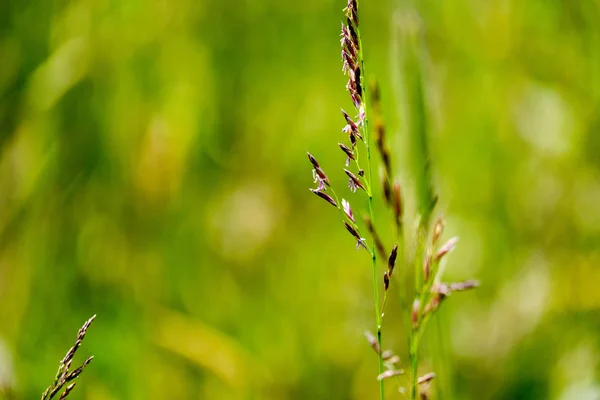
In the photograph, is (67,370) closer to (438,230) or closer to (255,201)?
(438,230)

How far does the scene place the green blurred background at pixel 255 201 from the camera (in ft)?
5.53

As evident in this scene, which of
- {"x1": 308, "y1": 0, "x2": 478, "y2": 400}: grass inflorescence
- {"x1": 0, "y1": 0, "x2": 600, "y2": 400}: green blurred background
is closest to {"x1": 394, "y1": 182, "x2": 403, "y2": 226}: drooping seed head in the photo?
{"x1": 308, "y1": 0, "x2": 478, "y2": 400}: grass inflorescence

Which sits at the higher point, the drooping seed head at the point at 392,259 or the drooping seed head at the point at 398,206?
the drooping seed head at the point at 398,206

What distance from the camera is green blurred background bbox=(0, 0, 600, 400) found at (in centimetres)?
169

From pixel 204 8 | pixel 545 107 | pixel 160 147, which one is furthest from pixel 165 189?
pixel 545 107

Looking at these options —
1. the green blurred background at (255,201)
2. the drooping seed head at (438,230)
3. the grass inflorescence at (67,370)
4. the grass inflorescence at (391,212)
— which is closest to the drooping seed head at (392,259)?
the grass inflorescence at (391,212)

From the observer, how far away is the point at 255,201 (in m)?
2.26

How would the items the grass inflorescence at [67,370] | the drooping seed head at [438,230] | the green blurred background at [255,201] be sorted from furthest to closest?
the green blurred background at [255,201]
the drooping seed head at [438,230]
the grass inflorescence at [67,370]

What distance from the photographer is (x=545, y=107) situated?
7.26 ft

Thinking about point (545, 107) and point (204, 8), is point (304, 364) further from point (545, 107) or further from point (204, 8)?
point (204, 8)

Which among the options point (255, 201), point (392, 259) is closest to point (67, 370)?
point (392, 259)

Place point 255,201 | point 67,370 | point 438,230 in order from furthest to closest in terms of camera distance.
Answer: point 255,201, point 438,230, point 67,370

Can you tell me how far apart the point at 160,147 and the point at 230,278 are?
0.46m

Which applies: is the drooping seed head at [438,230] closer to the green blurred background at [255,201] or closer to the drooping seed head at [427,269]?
the drooping seed head at [427,269]
